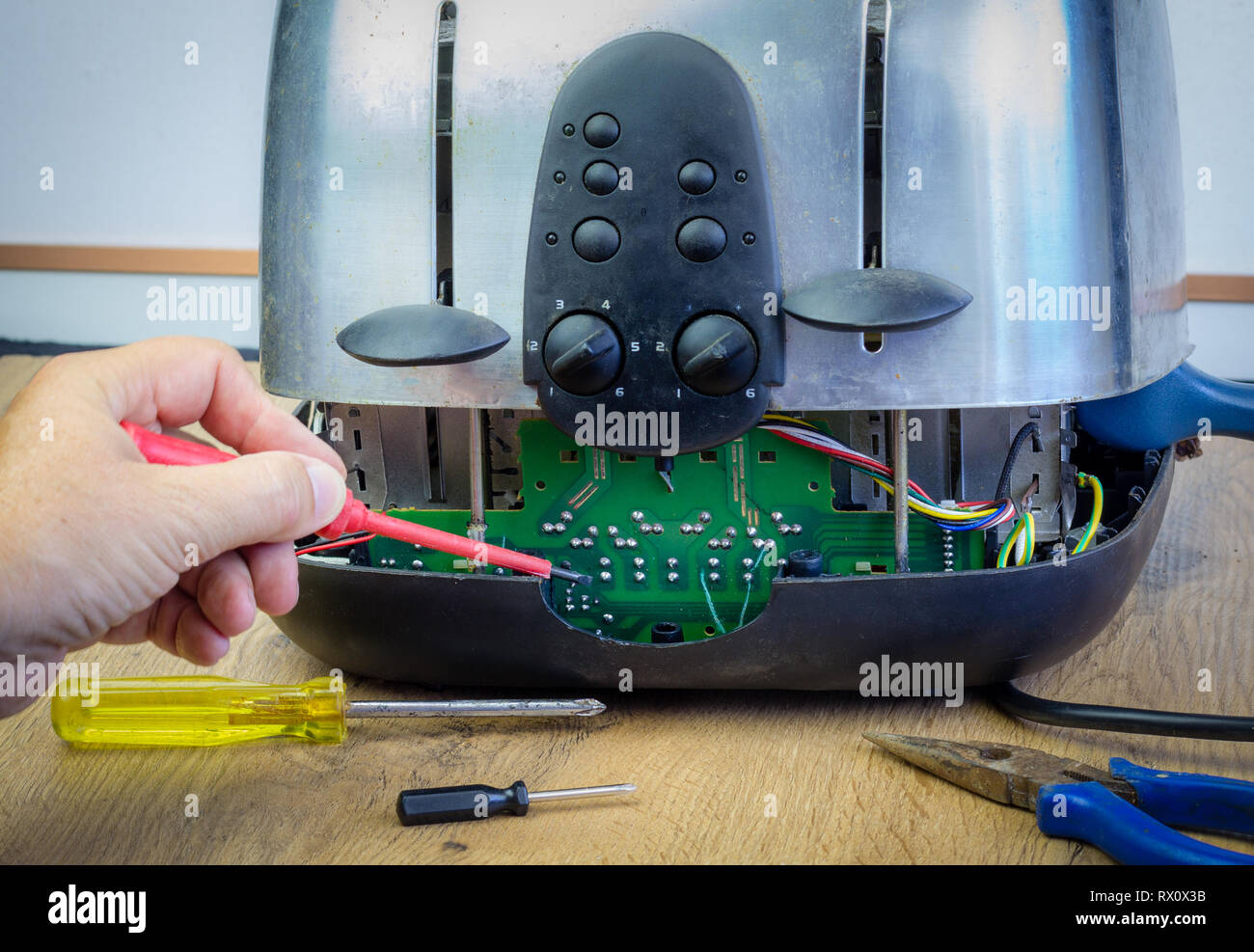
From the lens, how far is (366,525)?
43 cm

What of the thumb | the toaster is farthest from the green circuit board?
the thumb

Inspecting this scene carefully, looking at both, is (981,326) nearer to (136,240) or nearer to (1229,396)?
(1229,396)

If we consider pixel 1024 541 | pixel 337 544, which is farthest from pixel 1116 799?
pixel 337 544

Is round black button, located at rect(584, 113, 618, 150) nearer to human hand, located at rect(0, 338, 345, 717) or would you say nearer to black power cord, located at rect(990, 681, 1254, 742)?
human hand, located at rect(0, 338, 345, 717)

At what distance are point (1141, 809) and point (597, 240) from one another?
0.28 m

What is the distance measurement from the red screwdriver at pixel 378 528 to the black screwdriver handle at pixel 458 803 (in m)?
0.09

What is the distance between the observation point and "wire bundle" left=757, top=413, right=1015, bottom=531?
0.47 m

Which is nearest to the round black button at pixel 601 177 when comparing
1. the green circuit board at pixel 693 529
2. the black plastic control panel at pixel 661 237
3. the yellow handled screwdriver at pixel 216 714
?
the black plastic control panel at pixel 661 237

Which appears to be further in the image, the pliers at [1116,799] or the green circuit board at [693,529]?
the green circuit board at [693,529]

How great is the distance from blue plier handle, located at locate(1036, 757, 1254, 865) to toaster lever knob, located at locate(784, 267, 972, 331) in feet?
0.57

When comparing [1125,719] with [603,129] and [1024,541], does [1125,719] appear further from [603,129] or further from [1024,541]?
[603,129]

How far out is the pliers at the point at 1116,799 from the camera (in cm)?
36

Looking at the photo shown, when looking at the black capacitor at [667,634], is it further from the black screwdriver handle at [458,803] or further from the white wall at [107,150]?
the white wall at [107,150]

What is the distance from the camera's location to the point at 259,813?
423mm
